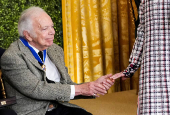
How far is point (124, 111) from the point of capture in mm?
2945

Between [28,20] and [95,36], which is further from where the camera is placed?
[95,36]

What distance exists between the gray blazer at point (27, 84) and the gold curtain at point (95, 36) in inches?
76.2

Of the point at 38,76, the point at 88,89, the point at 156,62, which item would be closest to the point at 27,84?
the point at 38,76

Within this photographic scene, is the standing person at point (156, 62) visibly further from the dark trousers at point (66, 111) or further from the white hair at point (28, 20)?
the white hair at point (28, 20)

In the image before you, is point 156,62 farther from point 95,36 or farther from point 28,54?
point 95,36

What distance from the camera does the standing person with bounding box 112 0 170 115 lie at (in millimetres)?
1330

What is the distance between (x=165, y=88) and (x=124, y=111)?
169 centimetres

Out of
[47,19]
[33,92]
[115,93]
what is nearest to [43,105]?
[33,92]

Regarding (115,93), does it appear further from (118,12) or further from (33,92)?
(33,92)

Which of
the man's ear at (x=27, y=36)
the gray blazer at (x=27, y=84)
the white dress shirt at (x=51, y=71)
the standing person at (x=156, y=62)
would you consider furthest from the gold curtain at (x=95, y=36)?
the standing person at (x=156, y=62)

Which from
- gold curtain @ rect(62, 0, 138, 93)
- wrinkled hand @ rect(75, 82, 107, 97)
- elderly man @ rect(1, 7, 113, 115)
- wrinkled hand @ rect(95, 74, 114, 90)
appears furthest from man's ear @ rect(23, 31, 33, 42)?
gold curtain @ rect(62, 0, 138, 93)

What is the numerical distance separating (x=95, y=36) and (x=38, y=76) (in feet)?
6.99

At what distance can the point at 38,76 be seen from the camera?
65.2 inches

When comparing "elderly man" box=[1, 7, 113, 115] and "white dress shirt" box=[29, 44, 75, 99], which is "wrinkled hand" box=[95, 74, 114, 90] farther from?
"white dress shirt" box=[29, 44, 75, 99]
